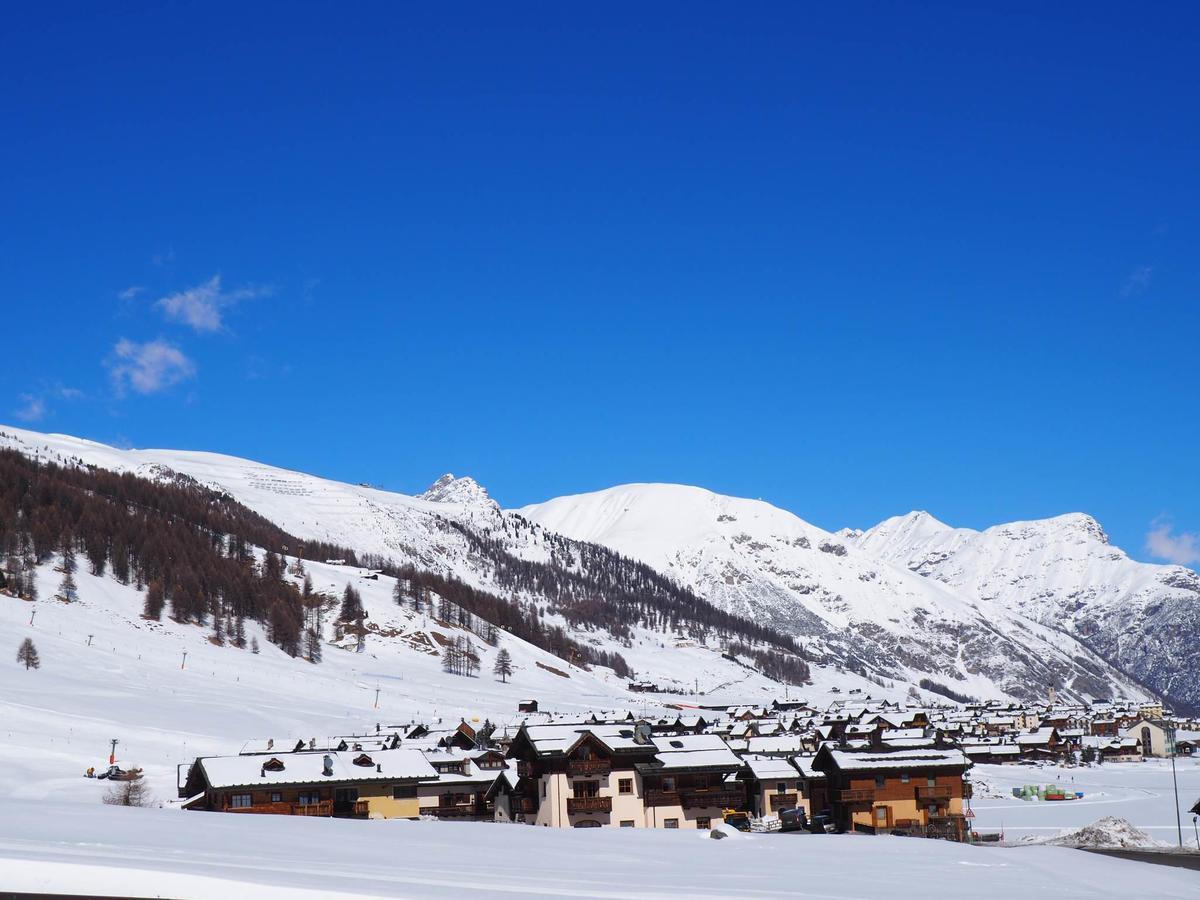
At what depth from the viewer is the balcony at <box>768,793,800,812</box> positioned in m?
69.4

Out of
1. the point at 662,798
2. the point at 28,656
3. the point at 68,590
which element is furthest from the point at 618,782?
the point at 68,590

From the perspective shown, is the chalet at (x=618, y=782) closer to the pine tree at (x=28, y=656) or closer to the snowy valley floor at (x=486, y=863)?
the snowy valley floor at (x=486, y=863)

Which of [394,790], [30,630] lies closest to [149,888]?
[394,790]

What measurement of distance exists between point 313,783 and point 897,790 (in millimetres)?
34694

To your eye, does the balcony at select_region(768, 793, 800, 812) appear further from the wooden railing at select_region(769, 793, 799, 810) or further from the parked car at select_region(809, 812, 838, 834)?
the parked car at select_region(809, 812, 838, 834)

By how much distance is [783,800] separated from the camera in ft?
229

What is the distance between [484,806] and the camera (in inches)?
2532

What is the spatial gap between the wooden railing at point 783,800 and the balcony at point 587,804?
1484 centimetres

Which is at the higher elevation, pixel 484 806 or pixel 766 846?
pixel 766 846

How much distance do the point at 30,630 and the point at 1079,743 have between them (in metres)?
156

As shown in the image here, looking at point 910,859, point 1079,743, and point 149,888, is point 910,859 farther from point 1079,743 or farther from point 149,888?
point 1079,743

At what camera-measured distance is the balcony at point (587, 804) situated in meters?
58.9

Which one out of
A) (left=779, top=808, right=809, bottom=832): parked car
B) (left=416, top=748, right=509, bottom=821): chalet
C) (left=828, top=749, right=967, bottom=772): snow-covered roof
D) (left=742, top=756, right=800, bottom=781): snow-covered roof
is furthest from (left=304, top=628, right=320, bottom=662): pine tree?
(left=779, top=808, right=809, bottom=832): parked car

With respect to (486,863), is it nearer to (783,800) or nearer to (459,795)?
(459,795)
